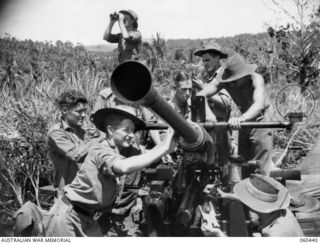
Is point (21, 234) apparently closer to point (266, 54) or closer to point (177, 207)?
point (177, 207)

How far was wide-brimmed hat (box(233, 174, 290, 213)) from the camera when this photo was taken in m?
3.49

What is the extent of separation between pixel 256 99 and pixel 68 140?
1.55 meters

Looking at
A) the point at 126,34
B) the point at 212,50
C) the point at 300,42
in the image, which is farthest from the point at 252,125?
the point at 300,42

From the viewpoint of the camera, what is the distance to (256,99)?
443cm

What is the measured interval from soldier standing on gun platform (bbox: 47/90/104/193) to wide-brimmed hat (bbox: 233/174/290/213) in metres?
1.18

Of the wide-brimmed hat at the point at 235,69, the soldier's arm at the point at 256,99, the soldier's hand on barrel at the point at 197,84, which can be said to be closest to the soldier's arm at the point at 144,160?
the soldier's arm at the point at 256,99

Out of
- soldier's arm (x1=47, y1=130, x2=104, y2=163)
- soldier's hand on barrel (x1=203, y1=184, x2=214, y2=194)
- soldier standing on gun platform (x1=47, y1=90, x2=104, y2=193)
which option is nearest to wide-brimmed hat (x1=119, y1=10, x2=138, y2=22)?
soldier standing on gun platform (x1=47, y1=90, x2=104, y2=193)

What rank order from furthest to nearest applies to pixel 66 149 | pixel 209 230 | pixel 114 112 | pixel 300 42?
1. pixel 300 42
2. pixel 66 149
3. pixel 209 230
4. pixel 114 112

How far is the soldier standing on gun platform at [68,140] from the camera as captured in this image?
161 inches

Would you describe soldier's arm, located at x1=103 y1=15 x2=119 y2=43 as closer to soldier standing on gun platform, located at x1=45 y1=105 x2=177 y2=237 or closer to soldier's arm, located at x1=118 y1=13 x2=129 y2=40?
soldier's arm, located at x1=118 y1=13 x2=129 y2=40

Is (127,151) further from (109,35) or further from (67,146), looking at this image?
(109,35)

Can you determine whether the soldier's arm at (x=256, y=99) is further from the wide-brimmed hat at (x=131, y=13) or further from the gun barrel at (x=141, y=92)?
the wide-brimmed hat at (x=131, y=13)

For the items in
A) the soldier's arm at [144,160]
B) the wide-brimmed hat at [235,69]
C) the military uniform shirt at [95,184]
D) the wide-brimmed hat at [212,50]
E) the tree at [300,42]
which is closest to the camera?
the soldier's arm at [144,160]

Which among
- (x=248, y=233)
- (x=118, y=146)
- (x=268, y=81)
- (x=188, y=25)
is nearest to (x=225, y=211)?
(x=248, y=233)
